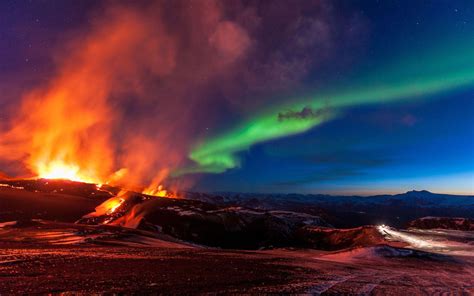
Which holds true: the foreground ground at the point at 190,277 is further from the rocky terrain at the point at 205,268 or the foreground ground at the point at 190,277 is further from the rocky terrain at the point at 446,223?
the rocky terrain at the point at 446,223

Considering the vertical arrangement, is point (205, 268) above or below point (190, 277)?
below

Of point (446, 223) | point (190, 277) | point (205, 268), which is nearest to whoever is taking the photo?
point (190, 277)

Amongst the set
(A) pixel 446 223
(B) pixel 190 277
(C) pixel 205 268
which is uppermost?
(B) pixel 190 277

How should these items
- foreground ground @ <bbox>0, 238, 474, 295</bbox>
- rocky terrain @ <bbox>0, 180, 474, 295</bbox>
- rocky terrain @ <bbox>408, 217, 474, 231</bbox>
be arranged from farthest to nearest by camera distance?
rocky terrain @ <bbox>408, 217, 474, 231</bbox>
rocky terrain @ <bbox>0, 180, 474, 295</bbox>
foreground ground @ <bbox>0, 238, 474, 295</bbox>

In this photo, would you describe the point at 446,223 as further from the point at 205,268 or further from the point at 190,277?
the point at 190,277

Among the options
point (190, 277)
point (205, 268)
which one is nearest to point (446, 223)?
point (205, 268)

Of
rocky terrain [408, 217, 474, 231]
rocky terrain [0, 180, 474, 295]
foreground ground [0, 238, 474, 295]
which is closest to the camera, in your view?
foreground ground [0, 238, 474, 295]

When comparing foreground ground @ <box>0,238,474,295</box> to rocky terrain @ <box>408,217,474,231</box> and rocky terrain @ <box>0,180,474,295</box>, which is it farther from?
rocky terrain @ <box>408,217,474,231</box>

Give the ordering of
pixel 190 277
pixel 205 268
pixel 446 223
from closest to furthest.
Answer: pixel 190 277
pixel 205 268
pixel 446 223

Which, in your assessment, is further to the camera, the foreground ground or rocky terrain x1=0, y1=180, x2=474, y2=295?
rocky terrain x1=0, y1=180, x2=474, y2=295

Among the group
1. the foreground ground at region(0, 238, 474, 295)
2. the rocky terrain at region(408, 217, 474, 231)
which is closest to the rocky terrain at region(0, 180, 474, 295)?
the foreground ground at region(0, 238, 474, 295)

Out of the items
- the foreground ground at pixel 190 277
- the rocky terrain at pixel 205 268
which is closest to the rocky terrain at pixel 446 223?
the rocky terrain at pixel 205 268

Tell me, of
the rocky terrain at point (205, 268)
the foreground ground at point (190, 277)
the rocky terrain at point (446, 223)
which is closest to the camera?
the foreground ground at point (190, 277)

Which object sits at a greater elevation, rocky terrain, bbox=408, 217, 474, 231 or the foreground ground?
the foreground ground
